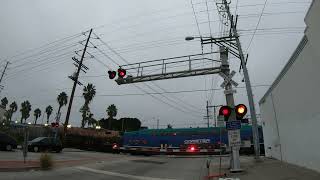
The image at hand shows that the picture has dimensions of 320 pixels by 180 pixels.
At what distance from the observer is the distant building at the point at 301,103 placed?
39.0 feet

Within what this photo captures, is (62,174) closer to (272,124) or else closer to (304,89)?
(304,89)

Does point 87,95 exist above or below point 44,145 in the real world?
above

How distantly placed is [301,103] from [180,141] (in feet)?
94.5

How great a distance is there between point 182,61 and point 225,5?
704 centimetres

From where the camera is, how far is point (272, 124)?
80.1ft

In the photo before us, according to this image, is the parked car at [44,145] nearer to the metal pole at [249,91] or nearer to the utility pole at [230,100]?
the metal pole at [249,91]

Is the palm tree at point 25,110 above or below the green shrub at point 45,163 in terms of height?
above

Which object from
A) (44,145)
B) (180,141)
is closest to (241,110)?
(44,145)

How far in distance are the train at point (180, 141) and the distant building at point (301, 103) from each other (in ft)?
56.4

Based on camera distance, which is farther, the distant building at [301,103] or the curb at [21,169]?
the curb at [21,169]

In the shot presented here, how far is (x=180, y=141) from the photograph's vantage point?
44031mm

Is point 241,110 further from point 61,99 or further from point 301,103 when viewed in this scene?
point 61,99

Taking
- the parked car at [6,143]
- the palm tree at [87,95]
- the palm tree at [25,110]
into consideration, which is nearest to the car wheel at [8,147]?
the parked car at [6,143]

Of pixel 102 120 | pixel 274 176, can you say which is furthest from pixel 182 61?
pixel 102 120
